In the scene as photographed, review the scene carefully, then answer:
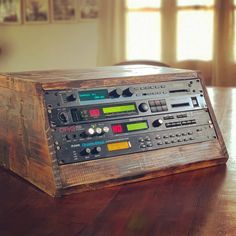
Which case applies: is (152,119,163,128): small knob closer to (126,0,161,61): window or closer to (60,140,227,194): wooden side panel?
(60,140,227,194): wooden side panel

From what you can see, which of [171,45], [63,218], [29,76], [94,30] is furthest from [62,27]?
[63,218]

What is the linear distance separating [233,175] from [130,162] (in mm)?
206

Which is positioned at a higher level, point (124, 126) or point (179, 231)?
point (124, 126)

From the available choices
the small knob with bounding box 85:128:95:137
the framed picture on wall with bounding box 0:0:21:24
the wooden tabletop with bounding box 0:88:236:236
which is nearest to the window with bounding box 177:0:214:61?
the framed picture on wall with bounding box 0:0:21:24

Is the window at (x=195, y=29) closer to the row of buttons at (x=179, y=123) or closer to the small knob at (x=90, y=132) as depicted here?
the row of buttons at (x=179, y=123)

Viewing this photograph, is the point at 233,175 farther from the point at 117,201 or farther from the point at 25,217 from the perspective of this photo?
the point at 25,217

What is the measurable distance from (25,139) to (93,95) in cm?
14

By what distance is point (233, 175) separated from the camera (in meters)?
0.92

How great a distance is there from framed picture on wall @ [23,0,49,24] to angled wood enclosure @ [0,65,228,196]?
3.41m

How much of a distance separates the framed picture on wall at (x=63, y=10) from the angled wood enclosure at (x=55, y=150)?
3345mm

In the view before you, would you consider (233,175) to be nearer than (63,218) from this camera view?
No

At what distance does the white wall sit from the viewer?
13.9 feet

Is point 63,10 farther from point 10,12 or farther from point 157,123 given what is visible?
point 157,123

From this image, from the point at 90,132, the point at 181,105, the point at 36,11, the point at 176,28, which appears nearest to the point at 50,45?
the point at 36,11
